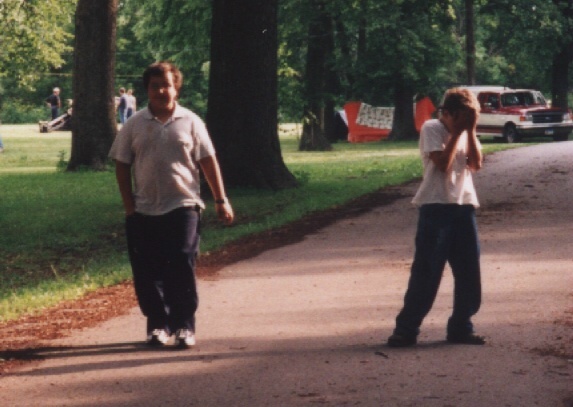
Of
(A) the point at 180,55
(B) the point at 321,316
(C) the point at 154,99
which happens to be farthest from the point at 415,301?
(A) the point at 180,55

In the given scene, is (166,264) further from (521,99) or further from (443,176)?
(521,99)

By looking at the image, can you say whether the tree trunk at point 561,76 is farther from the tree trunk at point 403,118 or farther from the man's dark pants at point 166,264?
the man's dark pants at point 166,264

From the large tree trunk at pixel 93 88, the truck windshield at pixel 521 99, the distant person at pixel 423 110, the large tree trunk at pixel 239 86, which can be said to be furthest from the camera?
the distant person at pixel 423 110

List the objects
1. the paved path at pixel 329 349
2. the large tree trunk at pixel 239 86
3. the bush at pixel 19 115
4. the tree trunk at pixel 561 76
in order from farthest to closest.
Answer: the bush at pixel 19 115, the tree trunk at pixel 561 76, the large tree trunk at pixel 239 86, the paved path at pixel 329 349

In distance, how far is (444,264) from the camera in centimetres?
786

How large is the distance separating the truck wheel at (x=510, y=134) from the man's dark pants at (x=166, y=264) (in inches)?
1448

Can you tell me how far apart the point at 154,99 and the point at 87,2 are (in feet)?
66.2

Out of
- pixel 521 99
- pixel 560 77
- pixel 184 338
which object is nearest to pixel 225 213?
pixel 184 338

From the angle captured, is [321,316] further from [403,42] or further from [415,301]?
[403,42]

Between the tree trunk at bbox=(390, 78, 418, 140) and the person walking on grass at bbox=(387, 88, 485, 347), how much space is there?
4042 centimetres

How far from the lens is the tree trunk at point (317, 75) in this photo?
37719 mm

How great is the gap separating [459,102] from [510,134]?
37095 mm

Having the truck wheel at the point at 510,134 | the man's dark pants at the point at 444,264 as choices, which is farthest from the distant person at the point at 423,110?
the man's dark pants at the point at 444,264

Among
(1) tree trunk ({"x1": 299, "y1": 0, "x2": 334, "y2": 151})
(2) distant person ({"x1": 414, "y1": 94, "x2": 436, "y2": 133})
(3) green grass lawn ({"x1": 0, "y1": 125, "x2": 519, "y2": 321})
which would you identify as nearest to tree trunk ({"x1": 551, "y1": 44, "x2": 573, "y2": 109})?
(2) distant person ({"x1": 414, "y1": 94, "x2": 436, "y2": 133})
